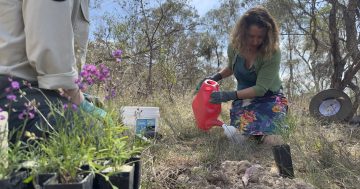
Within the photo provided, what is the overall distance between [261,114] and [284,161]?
134 centimetres

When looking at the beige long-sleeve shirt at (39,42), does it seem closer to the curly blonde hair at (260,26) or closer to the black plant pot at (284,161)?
the black plant pot at (284,161)

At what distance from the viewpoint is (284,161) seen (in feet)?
7.37

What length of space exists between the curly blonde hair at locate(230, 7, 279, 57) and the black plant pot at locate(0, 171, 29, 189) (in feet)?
8.65

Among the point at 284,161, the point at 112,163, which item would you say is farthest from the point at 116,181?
the point at 284,161

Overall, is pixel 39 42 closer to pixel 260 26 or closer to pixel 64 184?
pixel 64 184

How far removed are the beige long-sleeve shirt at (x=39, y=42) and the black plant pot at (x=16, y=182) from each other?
51cm

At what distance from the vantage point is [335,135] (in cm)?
321

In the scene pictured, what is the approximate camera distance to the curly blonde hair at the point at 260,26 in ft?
11.4

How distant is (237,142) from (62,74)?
1805 mm

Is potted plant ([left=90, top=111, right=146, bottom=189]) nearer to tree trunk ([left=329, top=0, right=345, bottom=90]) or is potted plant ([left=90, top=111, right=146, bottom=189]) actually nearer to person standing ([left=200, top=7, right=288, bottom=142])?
person standing ([left=200, top=7, right=288, bottom=142])

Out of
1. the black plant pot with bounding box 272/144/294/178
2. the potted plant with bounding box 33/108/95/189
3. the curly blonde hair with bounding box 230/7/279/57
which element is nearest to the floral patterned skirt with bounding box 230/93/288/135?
the curly blonde hair with bounding box 230/7/279/57

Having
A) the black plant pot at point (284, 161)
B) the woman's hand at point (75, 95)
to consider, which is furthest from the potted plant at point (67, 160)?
the black plant pot at point (284, 161)

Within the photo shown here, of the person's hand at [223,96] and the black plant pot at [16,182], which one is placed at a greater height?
the person's hand at [223,96]

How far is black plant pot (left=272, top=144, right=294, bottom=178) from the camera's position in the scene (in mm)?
2223
